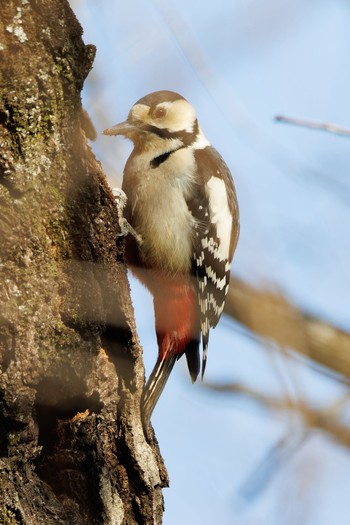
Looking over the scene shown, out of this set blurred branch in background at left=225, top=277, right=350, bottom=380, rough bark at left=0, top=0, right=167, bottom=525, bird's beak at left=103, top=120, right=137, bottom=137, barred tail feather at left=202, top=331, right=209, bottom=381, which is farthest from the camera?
blurred branch in background at left=225, top=277, right=350, bottom=380

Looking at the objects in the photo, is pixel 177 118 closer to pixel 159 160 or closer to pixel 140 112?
pixel 140 112

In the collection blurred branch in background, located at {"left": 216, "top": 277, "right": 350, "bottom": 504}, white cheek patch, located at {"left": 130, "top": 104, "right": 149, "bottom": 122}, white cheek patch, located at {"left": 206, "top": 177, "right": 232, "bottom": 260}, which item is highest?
white cheek patch, located at {"left": 130, "top": 104, "right": 149, "bottom": 122}

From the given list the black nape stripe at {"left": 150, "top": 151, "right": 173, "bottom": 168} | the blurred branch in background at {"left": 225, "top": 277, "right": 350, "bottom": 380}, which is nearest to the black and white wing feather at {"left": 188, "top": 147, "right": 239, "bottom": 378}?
the black nape stripe at {"left": 150, "top": 151, "right": 173, "bottom": 168}

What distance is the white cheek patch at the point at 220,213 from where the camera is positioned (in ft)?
12.4

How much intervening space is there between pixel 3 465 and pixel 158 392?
2.71 ft

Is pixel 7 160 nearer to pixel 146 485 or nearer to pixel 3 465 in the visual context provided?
pixel 3 465

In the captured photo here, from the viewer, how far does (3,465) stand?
7.09ft

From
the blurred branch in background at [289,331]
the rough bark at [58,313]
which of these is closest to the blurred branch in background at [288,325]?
the blurred branch in background at [289,331]

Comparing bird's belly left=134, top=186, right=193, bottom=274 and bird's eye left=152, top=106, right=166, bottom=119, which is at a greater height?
bird's eye left=152, top=106, right=166, bottom=119

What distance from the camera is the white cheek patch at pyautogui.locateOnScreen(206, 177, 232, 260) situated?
12.4 feet

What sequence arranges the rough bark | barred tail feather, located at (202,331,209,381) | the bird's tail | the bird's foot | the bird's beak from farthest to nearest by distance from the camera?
the bird's beak, barred tail feather, located at (202,331,209,381), the bird's foot, the bird's tail, the rough bark

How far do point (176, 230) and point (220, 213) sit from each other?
11.7 inches

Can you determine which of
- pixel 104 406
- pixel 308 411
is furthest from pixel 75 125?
pixel 308 411

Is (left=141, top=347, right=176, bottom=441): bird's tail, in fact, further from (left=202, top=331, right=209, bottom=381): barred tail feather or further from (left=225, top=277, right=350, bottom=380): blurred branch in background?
(left=225, top=277, right=350, bottom=380): blurred branch in background
